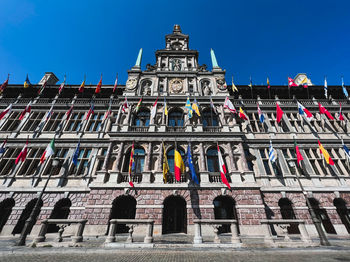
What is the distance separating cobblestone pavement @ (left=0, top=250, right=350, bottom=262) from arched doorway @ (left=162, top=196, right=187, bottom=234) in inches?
243

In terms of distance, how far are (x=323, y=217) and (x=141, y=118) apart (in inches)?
788

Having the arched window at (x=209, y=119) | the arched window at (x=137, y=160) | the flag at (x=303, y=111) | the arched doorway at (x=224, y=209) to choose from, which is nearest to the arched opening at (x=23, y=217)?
the arched window at (x=137, y=160)

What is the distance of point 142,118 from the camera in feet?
61.8

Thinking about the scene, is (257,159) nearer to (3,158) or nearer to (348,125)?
(348,125)

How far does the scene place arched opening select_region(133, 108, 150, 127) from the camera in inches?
729

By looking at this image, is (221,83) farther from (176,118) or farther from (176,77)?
(176,118)

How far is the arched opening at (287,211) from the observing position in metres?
13.4

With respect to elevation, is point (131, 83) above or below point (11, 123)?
above

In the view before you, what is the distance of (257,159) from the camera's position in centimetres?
1616

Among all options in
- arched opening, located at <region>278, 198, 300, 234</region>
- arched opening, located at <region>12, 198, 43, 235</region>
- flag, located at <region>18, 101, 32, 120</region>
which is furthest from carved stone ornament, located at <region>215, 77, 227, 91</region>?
flag, located at <region>18, 101, 32, 120</region>

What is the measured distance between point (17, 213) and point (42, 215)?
2.15 metres

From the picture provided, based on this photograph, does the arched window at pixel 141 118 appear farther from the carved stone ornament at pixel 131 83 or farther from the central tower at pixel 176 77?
the carved stone ornament at pixel 131 83

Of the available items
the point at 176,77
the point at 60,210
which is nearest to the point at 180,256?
the point at 60,210

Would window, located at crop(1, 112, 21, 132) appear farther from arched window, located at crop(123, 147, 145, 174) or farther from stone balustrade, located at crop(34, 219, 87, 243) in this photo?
stone balustrade, located at crop(34, 219, 87, 243)
